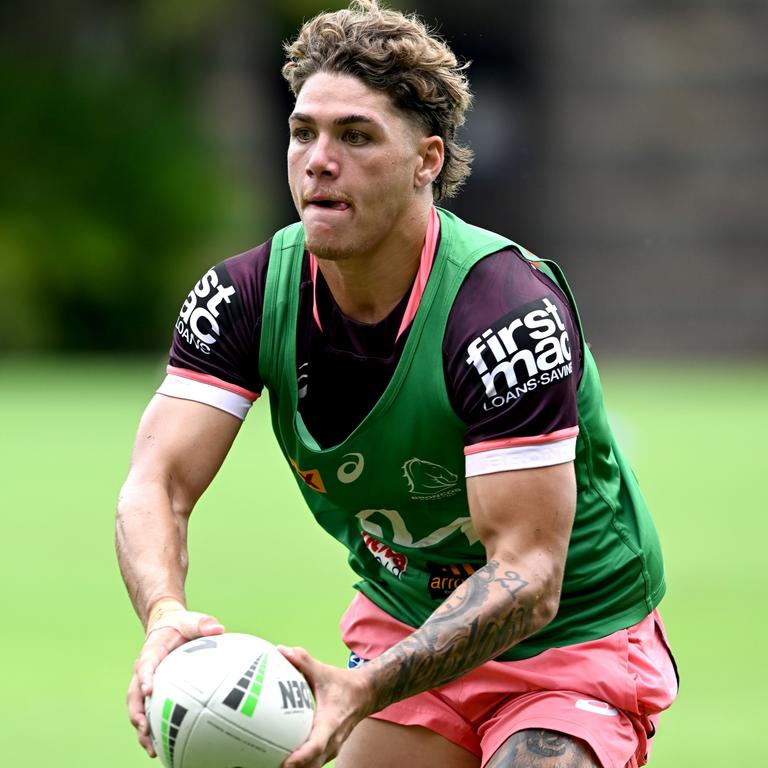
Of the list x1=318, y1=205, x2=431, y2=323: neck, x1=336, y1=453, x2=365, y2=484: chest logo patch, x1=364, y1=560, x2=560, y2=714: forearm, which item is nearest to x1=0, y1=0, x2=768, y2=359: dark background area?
x1=318, y1=205, x2=431, y2=323: neck

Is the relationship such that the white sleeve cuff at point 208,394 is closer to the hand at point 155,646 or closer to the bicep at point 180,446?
the bicep at point 180,446

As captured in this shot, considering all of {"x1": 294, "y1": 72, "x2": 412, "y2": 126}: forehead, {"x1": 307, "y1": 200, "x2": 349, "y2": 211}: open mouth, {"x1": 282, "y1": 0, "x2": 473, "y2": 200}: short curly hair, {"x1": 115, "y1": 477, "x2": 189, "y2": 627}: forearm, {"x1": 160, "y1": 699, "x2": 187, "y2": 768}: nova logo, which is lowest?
{"x1": 160, "y1": 699, "x2": 187, "y2": 768}: nova logo

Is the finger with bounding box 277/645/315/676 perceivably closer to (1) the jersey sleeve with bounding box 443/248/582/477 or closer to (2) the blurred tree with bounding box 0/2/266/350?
(1) the jersey sleeve with bounding box 443/248/582/477

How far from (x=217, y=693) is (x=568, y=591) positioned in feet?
4.53

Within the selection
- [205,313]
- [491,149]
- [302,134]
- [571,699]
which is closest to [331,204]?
[302,134]

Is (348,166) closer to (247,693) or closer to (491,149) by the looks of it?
(247,693)

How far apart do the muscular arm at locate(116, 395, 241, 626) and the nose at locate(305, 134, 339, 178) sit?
801 millimetres

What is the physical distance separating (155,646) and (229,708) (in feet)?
0.94

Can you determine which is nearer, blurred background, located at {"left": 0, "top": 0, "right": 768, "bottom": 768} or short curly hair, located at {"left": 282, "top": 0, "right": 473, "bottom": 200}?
short curly hair, located at {"left": 282, "top": 0, "right": 473, "bottom": 200}

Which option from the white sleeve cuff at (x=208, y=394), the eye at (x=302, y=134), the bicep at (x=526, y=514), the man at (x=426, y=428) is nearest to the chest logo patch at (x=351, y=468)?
the man at (x=426, y=428)

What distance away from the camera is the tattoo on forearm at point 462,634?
472 cm

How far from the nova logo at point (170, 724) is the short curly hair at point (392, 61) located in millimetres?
1919

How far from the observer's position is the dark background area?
31.0m

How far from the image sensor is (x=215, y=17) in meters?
33.2
